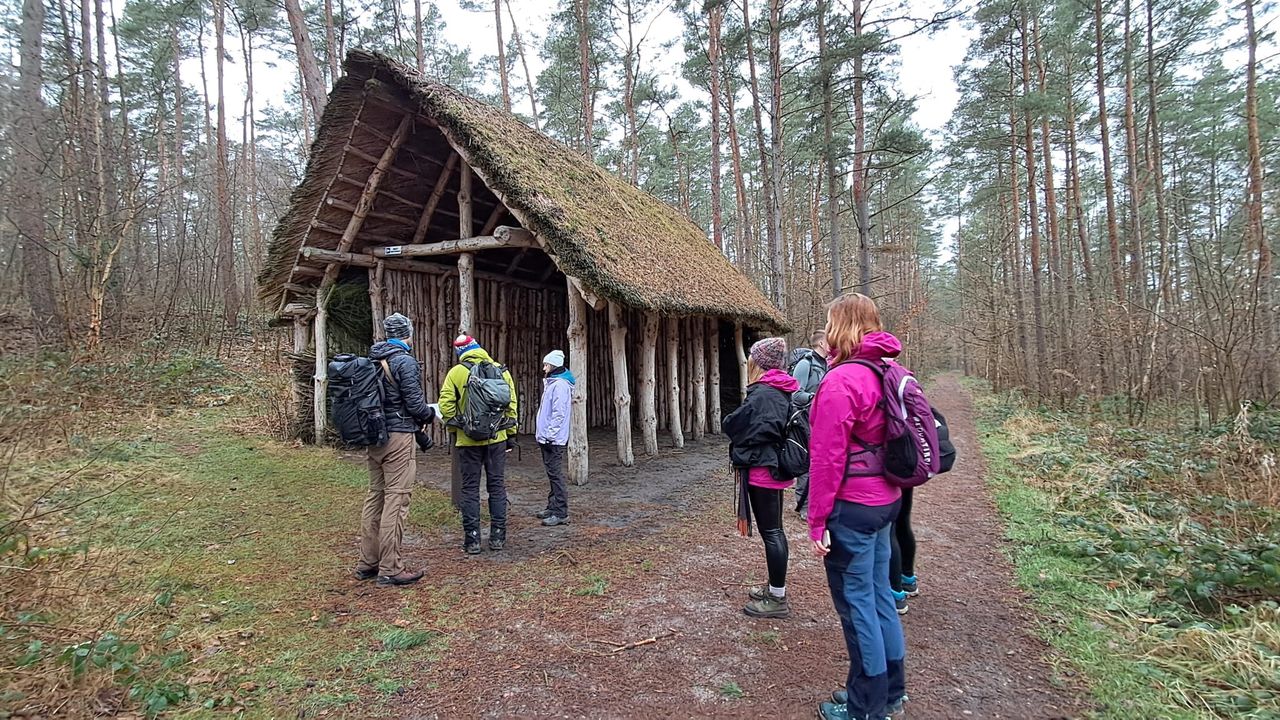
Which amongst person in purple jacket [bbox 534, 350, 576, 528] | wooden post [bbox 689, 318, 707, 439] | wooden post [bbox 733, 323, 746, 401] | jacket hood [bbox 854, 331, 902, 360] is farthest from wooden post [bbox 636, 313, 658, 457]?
jacket hood [bbox 854, 331, 902, 360]

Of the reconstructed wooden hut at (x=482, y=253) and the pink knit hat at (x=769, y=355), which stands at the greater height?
the reconstructed wooden hut at (x=482, y=253)

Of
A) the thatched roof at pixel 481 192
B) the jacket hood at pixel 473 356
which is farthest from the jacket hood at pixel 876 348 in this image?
the thatched roof at pixel 481 192

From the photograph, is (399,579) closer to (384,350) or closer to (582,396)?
(384,350)

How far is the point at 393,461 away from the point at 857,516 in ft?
10.8

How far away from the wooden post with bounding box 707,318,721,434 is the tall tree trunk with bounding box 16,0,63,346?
11113 mm

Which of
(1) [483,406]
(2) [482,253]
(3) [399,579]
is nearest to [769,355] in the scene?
(1) [483,406]

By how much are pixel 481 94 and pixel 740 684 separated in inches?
892

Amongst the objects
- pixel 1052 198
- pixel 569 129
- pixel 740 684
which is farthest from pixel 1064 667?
pixel 569 129

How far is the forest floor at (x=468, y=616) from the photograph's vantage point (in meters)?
2.72

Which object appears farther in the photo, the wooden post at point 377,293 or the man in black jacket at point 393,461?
the wooden post at point 377,293

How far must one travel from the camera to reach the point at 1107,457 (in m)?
8.35

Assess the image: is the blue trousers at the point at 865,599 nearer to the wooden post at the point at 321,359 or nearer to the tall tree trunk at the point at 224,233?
the wooden post at the point at 321,359

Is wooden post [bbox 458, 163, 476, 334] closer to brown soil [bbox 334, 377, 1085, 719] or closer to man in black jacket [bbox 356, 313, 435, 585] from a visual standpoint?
brown soil [bbox 334, 377, 1085, 719]

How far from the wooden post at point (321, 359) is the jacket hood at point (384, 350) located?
5.25 metres
